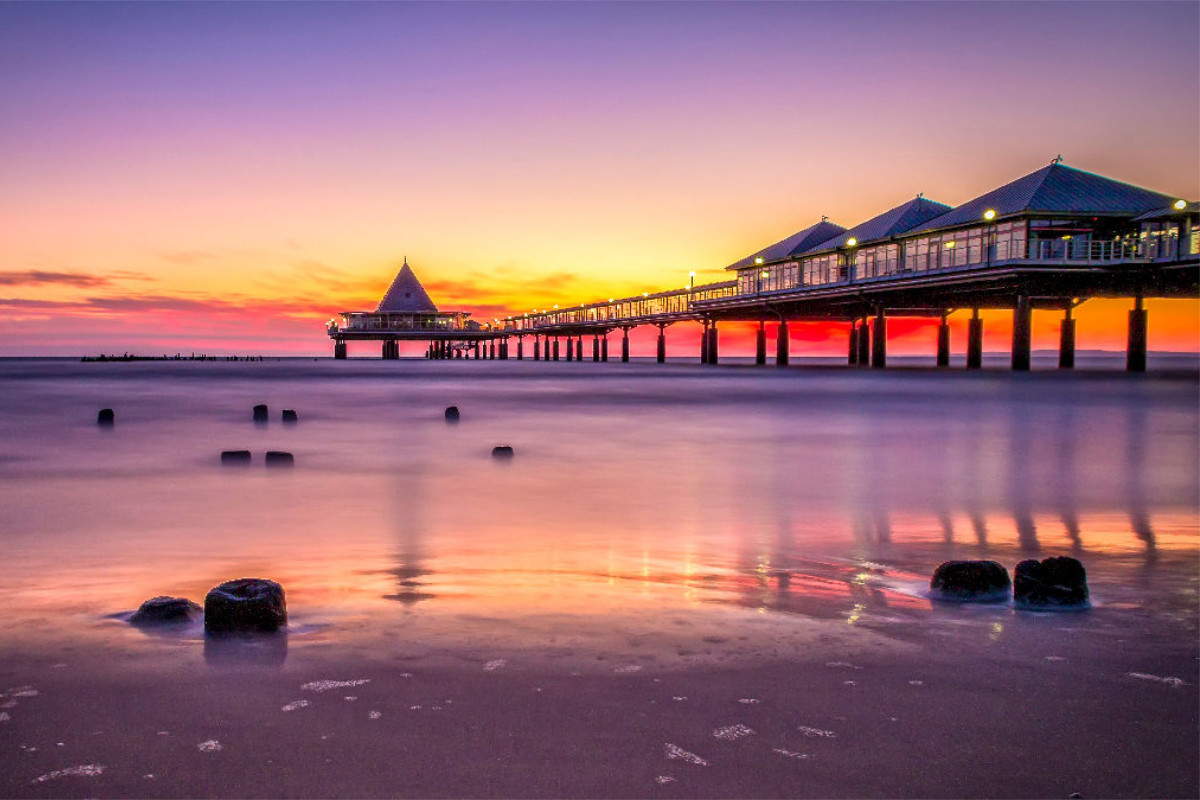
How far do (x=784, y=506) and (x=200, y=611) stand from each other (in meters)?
7.55

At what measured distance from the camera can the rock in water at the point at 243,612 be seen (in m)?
4.87

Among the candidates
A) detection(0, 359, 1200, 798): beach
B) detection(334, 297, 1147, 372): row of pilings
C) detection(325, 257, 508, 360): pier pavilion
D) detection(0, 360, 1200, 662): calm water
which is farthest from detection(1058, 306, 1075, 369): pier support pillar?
detection(325, 257, 508, 360): pier pavilion

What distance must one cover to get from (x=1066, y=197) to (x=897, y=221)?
1502cm

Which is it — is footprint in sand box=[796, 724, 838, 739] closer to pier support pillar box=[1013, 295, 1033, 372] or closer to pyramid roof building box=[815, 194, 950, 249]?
pier support pillar box=[1013, 295, 1033, 372]

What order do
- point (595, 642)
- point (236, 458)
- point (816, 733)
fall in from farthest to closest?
point (236, 458), point (595, 642), point (816, 733)

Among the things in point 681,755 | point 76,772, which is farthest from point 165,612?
point 681,755

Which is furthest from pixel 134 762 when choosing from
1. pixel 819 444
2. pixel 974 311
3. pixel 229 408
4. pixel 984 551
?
pixel 974 311

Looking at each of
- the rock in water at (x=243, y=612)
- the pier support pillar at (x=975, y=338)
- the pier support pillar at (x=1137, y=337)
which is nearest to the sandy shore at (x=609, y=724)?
the rock in water at (x=243, y=612)

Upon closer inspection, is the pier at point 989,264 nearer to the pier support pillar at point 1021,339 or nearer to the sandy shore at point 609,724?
the pier support pillar at point 1021,339

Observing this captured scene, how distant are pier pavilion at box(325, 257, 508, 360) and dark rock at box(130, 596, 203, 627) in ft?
521

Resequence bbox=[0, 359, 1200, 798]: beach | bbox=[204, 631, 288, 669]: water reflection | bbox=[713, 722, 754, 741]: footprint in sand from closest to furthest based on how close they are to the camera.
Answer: bbox=[0, 359, 1200, 798]: beach, bbox=[713, 722, 754, 741]: footprint in sand, bbox=[204, 631, 288, 669]: water reflection

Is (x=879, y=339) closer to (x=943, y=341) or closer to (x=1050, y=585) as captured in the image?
(x=943, y=341)

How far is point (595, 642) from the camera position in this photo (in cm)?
479

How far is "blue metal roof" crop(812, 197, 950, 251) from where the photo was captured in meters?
61.7
